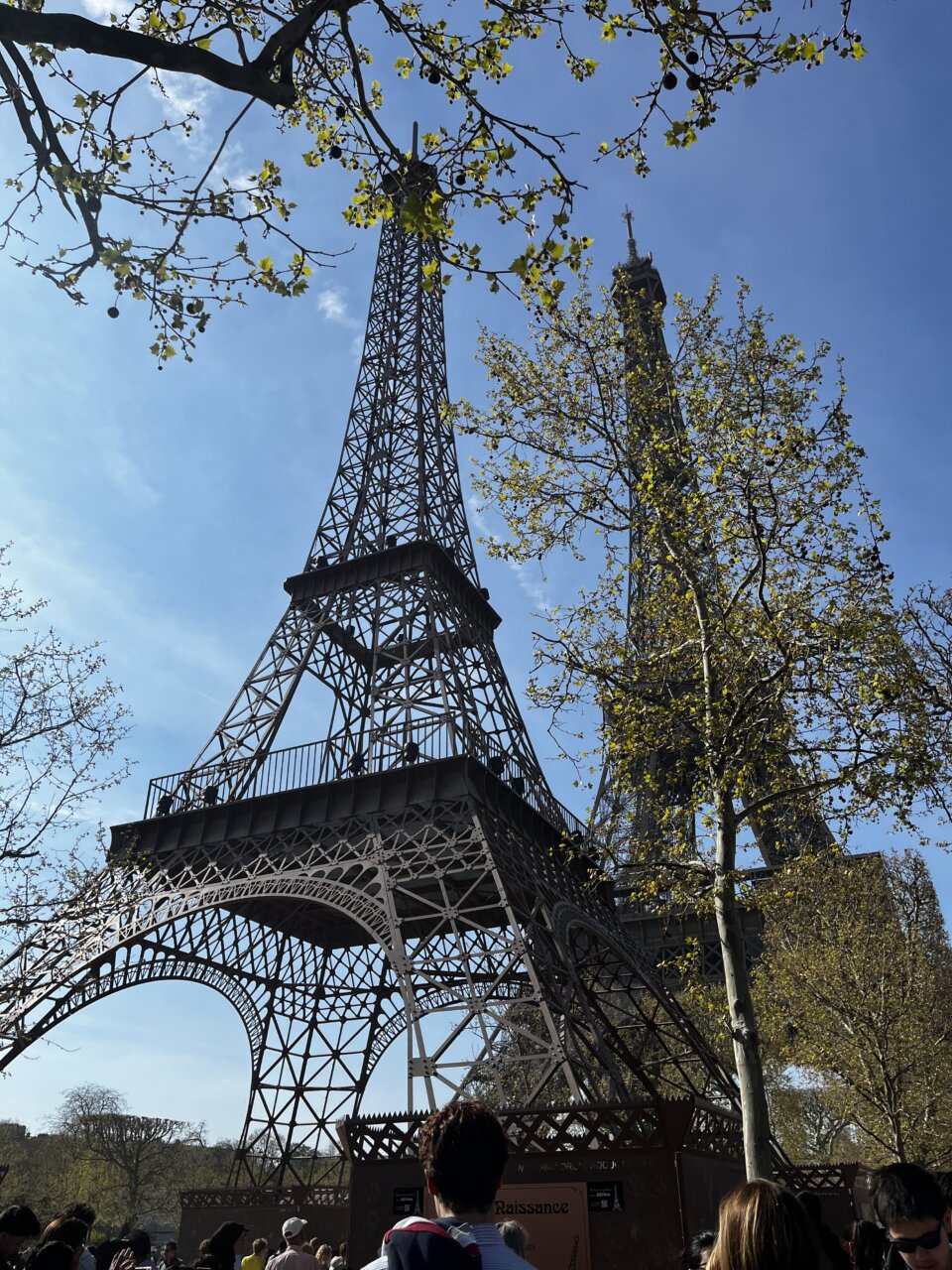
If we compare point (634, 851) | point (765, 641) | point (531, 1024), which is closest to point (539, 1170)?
point (634, 851)

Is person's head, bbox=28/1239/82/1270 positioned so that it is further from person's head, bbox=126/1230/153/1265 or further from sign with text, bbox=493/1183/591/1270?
sign with text, bbox=493/1183/591/1270

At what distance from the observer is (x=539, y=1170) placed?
422 inches

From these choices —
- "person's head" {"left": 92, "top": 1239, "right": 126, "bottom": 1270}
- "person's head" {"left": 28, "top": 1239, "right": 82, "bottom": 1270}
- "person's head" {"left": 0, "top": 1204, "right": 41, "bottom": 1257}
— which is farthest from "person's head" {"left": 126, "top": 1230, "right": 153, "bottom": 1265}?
"person's head" {"left": 28, "top": 1239, "right": 82, "bottom": 1270}

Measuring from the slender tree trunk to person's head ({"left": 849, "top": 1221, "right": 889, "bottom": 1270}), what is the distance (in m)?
3.29

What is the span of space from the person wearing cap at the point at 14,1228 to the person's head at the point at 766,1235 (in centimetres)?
458

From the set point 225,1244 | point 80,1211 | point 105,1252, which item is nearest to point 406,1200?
point 225,1244

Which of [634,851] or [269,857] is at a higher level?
[269,857]

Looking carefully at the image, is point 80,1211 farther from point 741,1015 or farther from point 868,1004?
point 868,1004

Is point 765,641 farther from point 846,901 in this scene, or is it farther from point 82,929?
point 82,929

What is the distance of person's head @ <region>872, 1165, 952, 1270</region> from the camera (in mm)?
3670

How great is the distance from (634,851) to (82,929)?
1659cm

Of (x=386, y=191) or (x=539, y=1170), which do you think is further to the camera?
(x=539, y=1170)

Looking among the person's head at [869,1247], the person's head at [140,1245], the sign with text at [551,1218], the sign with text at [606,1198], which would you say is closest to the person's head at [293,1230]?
the person's head at [140,1245]

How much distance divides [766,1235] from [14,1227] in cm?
494
